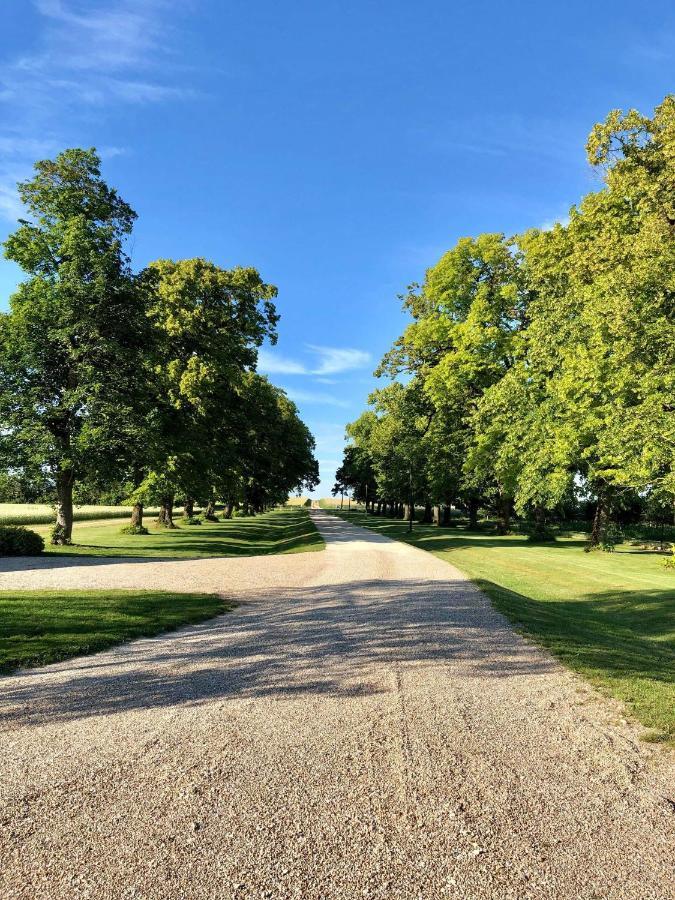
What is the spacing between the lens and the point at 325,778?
3939mm

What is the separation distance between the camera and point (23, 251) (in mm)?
20688

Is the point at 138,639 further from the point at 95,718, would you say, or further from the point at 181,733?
the point at 181,733

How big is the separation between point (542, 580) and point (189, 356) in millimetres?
21100

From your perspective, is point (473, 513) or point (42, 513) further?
point (42, 513)

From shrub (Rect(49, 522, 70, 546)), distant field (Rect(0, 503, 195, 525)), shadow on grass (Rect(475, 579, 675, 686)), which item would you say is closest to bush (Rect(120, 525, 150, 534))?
shrub (Rect(49, 522, 70, 546))

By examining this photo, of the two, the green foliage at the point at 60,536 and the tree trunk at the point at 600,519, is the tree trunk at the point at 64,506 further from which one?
the tree trunk at the point at 600,519

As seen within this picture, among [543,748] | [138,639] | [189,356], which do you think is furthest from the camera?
[189,356]

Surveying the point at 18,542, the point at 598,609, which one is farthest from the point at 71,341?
the point at 598,609

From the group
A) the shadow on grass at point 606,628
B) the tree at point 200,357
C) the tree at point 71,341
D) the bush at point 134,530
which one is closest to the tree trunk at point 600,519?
the shadow on grass at point 606,628

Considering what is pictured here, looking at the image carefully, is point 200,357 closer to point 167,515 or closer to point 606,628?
point 167,515

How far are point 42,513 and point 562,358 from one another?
→ 146ft

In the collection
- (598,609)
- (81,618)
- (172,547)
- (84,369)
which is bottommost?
(598,609)

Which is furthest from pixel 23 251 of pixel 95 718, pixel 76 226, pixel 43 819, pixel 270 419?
pixel 43 819

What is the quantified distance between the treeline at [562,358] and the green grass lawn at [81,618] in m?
14.8
